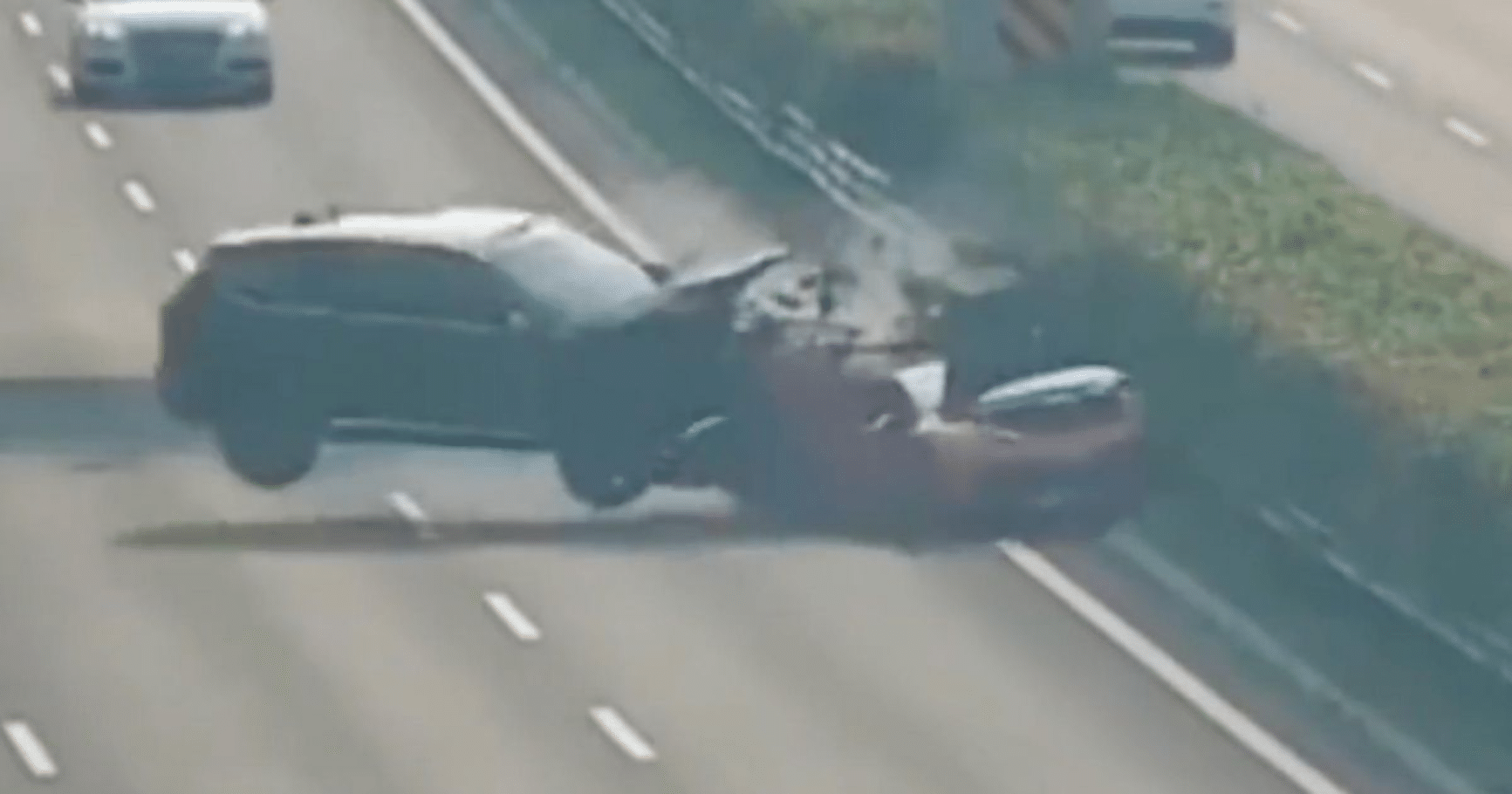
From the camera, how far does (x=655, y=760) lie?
36.5m

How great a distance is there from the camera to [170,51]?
59625mm

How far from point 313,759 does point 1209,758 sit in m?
5.57

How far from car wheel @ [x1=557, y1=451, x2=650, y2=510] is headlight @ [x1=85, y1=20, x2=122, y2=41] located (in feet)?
62.3

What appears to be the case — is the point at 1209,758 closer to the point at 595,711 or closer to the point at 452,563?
the point at 595,711

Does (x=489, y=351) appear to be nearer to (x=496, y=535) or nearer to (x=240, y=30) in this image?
(x=496, y=535)

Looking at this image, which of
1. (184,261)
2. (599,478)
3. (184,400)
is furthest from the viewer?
(184,261)

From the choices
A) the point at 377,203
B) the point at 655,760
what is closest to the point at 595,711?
the point at 655,760

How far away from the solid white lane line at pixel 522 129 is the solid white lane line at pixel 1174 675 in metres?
11.4

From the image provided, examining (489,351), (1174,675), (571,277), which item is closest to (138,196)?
(571,277)

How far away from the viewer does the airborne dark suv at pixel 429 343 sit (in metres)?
40.6

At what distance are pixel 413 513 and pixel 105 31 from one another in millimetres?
17056

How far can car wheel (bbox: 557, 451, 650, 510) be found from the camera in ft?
134

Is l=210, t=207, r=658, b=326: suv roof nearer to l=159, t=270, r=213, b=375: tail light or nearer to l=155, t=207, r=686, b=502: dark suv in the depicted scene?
l=155, t=207, r=686, b=502: dark suv

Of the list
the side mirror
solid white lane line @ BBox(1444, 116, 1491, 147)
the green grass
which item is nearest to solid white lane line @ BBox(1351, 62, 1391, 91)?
solid white lane line @ BBox(1444, 116, 1491, 147)
